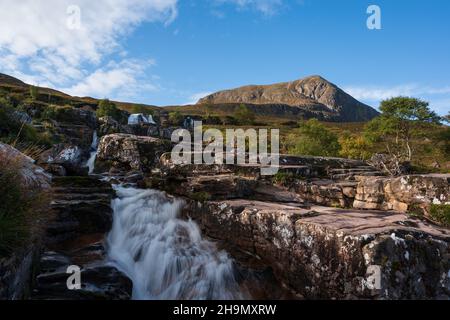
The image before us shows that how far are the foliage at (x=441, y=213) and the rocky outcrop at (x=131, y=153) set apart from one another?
15.1m

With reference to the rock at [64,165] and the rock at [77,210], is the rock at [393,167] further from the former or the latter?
the rock at [64,165]

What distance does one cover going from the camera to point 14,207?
237 inches

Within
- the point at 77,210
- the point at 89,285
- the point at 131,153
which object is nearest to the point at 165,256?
the point at 89,285

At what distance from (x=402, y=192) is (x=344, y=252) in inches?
267

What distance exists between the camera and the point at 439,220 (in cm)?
1090

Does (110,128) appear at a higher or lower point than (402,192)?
higher

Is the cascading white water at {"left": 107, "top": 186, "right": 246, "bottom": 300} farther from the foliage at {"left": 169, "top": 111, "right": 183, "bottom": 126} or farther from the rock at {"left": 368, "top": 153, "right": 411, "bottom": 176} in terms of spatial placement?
the foliage at {"left": 169, "top": 111, "right": 183, "bottom": 126}

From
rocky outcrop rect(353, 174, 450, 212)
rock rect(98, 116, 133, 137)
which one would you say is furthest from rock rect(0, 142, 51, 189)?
rock rect(98, 116, 133, 137)

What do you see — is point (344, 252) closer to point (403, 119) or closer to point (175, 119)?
point (403, 119)

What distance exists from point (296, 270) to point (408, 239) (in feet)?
9.46

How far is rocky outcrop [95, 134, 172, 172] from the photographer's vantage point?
20797 millimetres

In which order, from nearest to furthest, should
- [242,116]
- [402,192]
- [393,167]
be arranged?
[402,192] < [393,167] < [242,116]

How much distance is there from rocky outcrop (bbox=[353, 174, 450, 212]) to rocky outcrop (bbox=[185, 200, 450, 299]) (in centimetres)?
302
